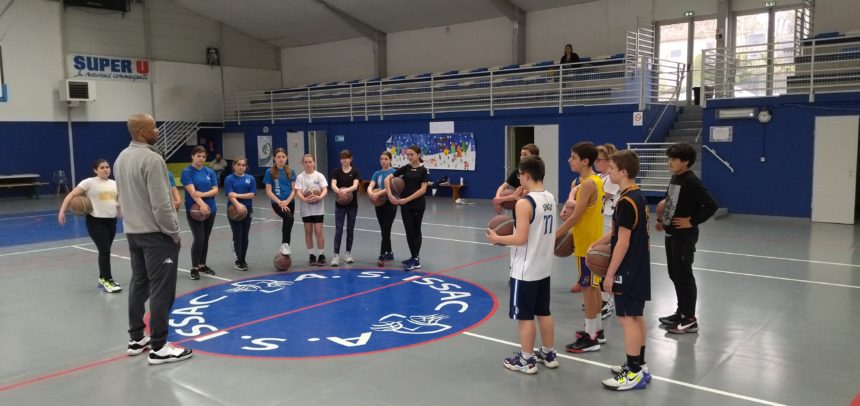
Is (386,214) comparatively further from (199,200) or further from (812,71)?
(812,71)

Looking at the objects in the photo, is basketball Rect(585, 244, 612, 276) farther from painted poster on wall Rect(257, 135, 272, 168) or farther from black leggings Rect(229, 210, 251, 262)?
painted poster on wall Rect(257, 135, 272, 168)

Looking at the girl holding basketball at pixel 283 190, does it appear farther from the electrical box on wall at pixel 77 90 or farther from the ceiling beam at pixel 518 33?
the electrical box on wall at pixel 77 90

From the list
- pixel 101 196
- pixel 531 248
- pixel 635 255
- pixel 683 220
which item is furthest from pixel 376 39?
pixel 635 255

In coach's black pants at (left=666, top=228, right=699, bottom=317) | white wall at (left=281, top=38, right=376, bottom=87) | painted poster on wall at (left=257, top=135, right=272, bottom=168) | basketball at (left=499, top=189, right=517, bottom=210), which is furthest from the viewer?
white wall at (left=281, top=38, right=376, bottom=87)

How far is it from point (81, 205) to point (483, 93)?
1397 cm

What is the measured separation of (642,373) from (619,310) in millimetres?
522

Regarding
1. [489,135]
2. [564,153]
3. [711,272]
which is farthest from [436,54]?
[711,272]

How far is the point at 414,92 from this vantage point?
21.5 m

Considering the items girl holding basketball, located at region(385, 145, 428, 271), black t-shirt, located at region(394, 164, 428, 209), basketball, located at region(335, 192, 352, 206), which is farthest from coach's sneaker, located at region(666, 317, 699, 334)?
basketball, located at region(335, 192, 352, 206)

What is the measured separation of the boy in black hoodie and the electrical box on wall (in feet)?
A: 72.7

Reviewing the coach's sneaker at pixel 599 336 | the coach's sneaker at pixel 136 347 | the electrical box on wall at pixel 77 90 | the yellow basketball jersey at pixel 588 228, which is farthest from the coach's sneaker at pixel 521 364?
the electrical box on wall at pixel 77 90

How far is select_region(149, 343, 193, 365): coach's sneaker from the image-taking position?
5133 mm

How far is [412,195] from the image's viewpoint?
8594 millimetres

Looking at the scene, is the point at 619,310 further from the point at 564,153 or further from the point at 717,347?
the point at 564,153
